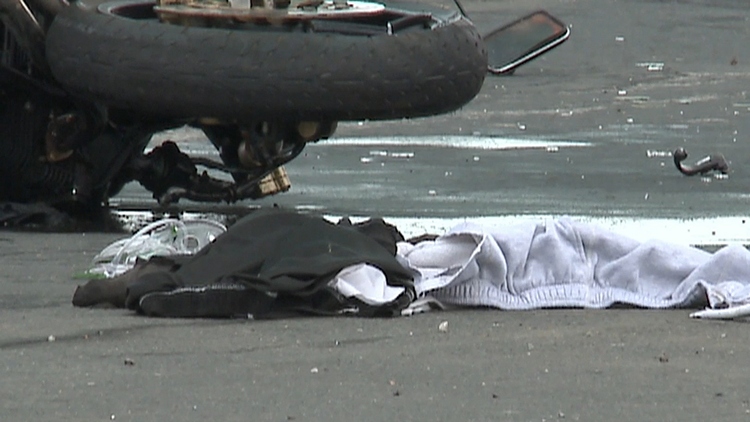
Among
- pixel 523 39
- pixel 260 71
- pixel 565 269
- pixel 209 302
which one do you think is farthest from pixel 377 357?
pixel 523 39

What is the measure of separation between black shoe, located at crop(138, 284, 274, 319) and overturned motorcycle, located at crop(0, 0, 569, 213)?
1.71 meters

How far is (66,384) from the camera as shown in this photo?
5000mm

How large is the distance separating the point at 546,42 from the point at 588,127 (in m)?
1.54

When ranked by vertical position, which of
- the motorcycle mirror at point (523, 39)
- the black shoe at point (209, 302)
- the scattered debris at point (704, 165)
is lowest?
the scattered debris at point (704, 165)

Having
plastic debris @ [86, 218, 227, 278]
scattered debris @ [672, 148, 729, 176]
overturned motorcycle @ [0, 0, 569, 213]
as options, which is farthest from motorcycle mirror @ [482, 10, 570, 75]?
plastic debris @ [86, 218, 227, 278]

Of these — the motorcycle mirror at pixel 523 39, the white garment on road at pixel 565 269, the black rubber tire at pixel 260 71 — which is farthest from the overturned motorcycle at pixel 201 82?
the motorcycle mirror at pixel 523 39

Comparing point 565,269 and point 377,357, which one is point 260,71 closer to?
point 565,269

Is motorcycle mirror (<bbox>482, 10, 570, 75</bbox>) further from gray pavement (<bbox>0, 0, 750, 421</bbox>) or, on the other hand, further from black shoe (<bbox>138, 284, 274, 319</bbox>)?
black shoe (<bbox>138, 284, 274, 319</bbox>)

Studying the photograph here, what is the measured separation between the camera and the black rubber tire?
741 centimetres

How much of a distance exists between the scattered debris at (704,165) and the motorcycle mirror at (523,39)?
3.40 ft

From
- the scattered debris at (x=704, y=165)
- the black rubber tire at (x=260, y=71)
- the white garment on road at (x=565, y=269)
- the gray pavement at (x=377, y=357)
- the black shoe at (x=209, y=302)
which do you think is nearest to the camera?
the gray pavement at (x=377, y=357)

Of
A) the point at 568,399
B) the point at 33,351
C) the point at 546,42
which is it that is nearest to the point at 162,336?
the point at 33,351

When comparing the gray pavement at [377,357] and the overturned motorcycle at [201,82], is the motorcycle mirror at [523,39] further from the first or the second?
the overturned motorcycle at [201,82]

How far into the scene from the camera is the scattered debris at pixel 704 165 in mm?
10070
